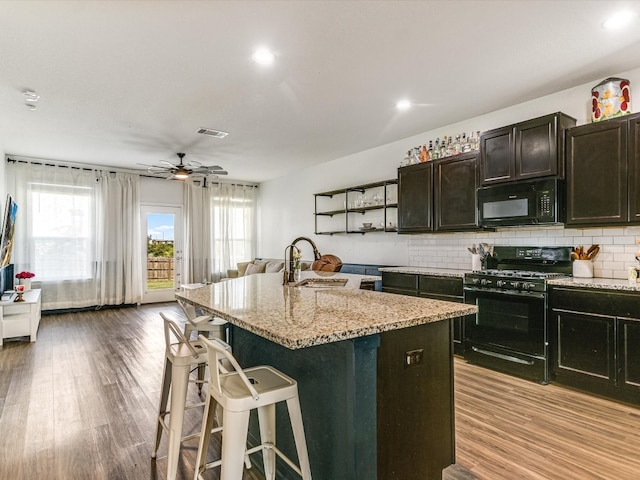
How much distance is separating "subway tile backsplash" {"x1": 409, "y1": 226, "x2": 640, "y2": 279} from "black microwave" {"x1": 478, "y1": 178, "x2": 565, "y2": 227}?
0.32 m

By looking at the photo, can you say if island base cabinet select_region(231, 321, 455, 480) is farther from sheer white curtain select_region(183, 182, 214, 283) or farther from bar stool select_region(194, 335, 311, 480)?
sheer white curtain select_region(183, 182, 214, 283)

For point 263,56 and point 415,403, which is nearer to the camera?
point 415,403

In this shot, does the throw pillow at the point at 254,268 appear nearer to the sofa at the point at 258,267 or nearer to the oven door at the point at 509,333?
the sofa at the point at 258,267

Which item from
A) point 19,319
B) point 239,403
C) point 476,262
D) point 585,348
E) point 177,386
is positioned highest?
point 476,262

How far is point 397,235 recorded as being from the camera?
215 inches

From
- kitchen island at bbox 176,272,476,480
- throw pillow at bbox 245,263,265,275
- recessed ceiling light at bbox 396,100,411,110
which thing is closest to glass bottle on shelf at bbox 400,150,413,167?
recessed ceiling light at bbox 396,100,411,110

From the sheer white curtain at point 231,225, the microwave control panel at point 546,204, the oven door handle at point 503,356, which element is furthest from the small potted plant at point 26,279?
the microwave control panel at point 546,204

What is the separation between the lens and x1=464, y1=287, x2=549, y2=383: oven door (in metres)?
3.28

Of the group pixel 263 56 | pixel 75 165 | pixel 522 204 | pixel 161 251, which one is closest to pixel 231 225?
pixel 161 251

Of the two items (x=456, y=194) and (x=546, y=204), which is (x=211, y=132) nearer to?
(x=456, y=194)

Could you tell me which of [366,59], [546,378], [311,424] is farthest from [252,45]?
[546,378]

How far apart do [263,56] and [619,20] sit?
2.52 metres

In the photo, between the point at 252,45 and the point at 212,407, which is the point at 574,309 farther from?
the point at 252,45

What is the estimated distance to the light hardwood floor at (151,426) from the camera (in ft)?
6.75
